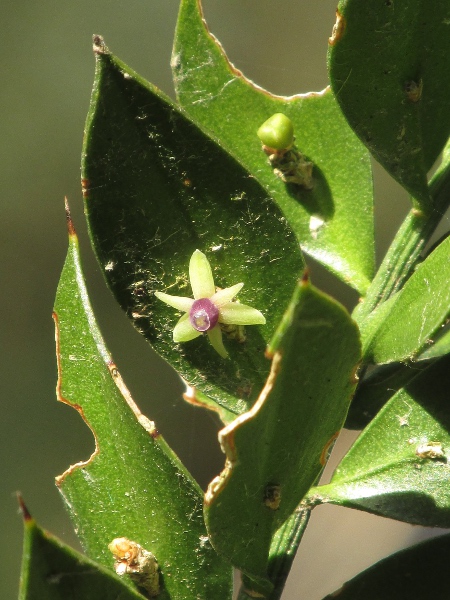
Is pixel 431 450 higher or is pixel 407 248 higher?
pixel 407 248

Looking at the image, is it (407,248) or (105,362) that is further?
(407,248)

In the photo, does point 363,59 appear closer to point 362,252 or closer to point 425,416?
point 362,252

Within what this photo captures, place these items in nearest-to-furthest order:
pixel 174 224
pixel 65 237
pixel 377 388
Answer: pixel 174 224
pixel 377 388
pixel 65 237

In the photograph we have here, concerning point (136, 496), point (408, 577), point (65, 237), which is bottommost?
point (408, 577)

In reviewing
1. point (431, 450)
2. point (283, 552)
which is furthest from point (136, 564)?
point (431, 450)

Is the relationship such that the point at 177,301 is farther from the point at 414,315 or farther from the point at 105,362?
the point at 414,315

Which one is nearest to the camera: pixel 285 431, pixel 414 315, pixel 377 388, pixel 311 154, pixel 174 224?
pixel 285 431

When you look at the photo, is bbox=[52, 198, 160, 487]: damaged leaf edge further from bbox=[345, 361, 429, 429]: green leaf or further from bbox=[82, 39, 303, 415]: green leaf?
bbox=[345, 361, 429, 429]: green leaf
